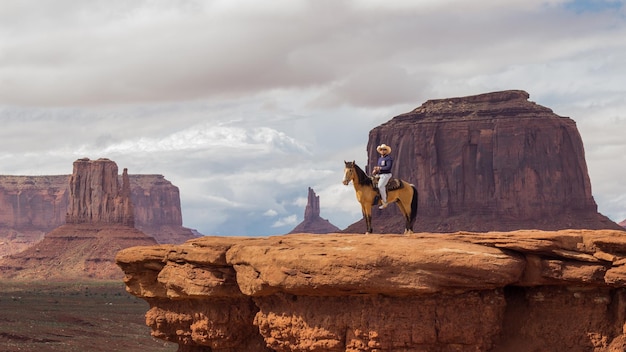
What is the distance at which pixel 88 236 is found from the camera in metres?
164

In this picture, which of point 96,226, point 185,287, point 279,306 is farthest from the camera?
point 96,226

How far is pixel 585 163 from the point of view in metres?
134

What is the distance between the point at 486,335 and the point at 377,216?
365 feet

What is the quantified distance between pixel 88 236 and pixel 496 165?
222ft

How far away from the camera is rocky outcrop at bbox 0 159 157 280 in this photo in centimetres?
15050

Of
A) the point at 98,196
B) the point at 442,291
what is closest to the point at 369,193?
the point at 442,291

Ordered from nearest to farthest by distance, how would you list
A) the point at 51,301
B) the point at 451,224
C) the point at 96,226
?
the point at 51,301 → the point at 451,224 → the point at 96,226

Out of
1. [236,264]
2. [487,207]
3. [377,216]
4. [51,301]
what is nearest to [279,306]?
[236,264]

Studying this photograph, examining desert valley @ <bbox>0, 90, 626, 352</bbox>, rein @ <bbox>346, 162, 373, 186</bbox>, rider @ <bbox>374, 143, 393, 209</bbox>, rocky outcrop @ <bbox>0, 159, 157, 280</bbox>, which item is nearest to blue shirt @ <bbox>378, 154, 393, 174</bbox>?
rider @ <bbox>374, 143, 393, 209</bbox>

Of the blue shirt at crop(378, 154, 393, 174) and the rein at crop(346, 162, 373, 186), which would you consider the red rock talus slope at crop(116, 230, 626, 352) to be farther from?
the blue shirt at crop(378, 154, 393, 174)

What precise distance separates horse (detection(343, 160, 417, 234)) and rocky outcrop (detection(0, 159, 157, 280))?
432 ft

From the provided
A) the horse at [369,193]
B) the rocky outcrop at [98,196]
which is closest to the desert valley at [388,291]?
the horse at [369,193]

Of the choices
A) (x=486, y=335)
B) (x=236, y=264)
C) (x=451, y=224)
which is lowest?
(x=486, y=335)

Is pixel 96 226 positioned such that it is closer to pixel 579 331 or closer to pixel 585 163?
pixel 585 163
